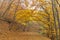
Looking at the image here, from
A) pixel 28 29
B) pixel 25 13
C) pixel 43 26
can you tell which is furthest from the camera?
pixel 28 29

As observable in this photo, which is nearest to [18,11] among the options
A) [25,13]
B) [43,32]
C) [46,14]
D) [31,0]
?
[25,13]

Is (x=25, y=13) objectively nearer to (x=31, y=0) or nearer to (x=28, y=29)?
(x=31, y=0)

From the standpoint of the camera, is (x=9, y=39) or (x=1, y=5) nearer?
(x=9, y=39)

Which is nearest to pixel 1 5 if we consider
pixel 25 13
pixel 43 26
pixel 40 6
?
pixel 25 13

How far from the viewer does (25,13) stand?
15883mm

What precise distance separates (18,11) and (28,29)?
17.0 feet

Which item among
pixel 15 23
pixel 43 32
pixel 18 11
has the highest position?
pixel 18 11

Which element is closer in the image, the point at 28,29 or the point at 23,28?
the point at 23,28

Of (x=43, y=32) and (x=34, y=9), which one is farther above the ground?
(x=34, y=9)

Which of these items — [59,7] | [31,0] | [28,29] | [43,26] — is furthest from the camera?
[28,29]

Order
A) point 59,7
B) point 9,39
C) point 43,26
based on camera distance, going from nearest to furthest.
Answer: point 9,39 < point 59,7 < point 43,26

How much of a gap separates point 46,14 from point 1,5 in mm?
4300

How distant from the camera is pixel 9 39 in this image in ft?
37.5

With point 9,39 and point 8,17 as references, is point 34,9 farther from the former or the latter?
point 9,39
